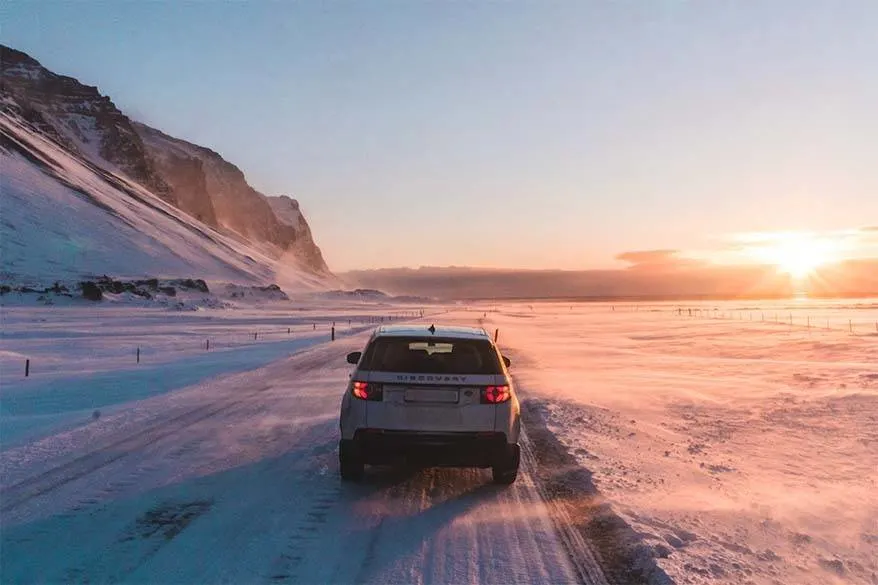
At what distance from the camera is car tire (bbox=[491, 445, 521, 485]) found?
702cm

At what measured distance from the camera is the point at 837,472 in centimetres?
832

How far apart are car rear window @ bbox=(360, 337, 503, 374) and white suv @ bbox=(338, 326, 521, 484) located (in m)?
0.01

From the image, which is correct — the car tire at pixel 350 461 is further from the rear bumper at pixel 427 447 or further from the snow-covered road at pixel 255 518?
the snow-covered road at pixel 255 518

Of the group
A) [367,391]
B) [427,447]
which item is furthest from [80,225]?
[427,447]

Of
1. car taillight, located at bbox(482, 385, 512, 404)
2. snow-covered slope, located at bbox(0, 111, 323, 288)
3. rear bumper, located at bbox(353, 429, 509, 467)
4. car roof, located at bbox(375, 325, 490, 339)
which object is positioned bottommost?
rear bumper, located at bbox(353, 429, 509, 467)

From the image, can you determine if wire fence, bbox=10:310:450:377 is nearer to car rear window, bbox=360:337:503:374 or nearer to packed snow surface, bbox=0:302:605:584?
packed snow surface, bbox=0:302:605:584

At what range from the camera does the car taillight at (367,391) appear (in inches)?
269

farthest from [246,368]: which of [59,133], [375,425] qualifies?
[59,133]

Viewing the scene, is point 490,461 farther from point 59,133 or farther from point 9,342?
point 59,133

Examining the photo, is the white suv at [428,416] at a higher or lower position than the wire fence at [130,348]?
higher

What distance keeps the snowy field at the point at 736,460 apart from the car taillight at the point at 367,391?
2627 mm

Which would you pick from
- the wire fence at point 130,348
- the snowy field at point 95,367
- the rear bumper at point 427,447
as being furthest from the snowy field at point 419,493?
the wire fence at point 130,348

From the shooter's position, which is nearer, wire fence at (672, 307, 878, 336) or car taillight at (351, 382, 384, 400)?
car taillight at (351, 382, 384, 400)

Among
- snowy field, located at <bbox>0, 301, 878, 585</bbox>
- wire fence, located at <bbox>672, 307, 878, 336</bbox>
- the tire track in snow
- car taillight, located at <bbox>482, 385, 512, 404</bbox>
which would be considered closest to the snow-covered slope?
wire fence, located at <bbox>672, 307, 878, 336</bbox>
